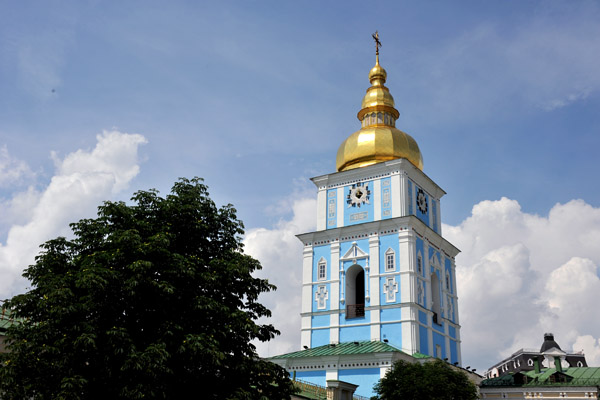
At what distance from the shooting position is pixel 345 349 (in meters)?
32.2

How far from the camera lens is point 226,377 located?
1705 centimetres

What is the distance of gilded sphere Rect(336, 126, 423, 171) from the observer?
37.5 m

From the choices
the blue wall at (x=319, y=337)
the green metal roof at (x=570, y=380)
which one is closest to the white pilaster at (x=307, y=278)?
the blue wall at (x=319, y=337)

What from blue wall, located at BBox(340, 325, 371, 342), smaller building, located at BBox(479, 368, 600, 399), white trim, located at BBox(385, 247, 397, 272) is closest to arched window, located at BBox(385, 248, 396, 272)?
white trim, located at BBox(385, 247, 397, 272)

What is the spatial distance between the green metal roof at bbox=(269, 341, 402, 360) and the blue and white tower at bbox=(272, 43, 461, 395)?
57mm

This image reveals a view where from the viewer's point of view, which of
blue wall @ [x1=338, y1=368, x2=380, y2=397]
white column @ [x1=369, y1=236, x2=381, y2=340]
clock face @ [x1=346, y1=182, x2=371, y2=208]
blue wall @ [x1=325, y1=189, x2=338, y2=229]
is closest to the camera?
blue wall @ [x1=338, y1=368, x2=380, y2=397]

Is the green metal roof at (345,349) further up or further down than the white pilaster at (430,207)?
further down

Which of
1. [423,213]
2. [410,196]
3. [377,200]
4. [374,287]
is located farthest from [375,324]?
[423,213]

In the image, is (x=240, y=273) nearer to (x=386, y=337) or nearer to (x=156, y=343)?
(x=156, y=343)

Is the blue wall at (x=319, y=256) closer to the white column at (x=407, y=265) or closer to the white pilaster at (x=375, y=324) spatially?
the white pilaster at (x=375, y=324)

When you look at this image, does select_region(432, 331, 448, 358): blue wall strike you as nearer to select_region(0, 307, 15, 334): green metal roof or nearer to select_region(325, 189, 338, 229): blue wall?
select_region(325, 189, 338, 229): blue wall

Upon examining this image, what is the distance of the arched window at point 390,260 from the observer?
1331 inches

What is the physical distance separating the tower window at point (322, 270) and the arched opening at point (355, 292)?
1.27 m

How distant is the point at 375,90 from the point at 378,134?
4287 mm
